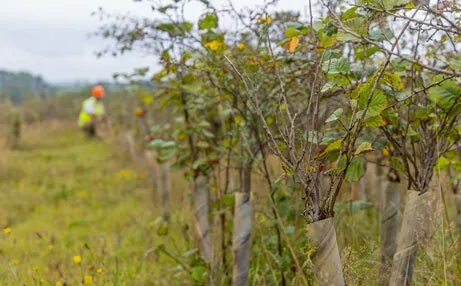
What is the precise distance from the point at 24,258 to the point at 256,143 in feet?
7.60

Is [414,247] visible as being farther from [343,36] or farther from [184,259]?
[184,259]

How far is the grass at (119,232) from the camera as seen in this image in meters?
2.17

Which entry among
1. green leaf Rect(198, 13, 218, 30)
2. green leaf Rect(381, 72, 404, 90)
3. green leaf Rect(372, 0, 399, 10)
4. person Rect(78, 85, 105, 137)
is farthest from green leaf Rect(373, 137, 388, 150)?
person Rect(78, 85, 105, 137)

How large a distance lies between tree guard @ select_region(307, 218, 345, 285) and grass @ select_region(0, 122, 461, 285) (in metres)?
0.16

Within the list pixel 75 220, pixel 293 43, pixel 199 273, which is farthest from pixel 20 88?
pixel 293 43

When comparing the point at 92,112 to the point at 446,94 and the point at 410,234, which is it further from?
the point at 446,94

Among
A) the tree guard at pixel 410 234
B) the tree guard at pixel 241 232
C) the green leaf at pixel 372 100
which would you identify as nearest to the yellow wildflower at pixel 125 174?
the tree guard at pixel 241 232

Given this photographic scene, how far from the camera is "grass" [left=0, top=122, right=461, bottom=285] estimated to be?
85.4 inches

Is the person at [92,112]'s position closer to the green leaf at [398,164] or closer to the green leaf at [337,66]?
the green leaf at [398,164]

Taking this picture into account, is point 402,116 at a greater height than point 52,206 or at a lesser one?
greater

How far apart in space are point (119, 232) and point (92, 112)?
786 cm

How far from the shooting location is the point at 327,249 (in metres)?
1.25

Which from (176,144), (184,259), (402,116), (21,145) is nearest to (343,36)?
(402,116)

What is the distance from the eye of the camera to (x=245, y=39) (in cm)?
212
